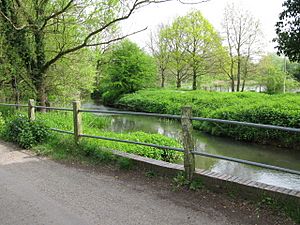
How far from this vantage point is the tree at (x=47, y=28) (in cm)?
1009

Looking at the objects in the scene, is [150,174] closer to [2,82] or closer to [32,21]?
[32,21]

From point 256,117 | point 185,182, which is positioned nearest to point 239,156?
point 256,117

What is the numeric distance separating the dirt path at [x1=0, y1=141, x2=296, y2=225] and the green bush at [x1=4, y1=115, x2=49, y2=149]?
1562mm

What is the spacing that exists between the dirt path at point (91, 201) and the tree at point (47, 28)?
6.10 meters

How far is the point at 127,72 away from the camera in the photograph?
30.9 metres

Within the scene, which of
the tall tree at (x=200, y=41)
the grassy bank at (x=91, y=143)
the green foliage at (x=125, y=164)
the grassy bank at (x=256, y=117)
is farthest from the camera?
the tall tree at (x=200, y=41)

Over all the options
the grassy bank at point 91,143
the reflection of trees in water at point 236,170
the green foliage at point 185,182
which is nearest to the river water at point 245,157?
the reflection of trees in water at point 236,170

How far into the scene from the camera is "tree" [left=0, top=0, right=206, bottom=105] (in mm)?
10086

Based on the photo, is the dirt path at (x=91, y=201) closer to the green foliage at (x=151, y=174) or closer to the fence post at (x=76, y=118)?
the green foliage at (x=151, y=174)

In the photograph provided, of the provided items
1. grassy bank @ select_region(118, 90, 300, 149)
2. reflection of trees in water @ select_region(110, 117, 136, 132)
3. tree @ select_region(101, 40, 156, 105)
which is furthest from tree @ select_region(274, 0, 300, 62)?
tree @ select_region(101, 40, 156, 105)

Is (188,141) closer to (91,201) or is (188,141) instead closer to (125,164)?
(125,164)

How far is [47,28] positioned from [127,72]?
19.6 meters

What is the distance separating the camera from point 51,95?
13.6 metres

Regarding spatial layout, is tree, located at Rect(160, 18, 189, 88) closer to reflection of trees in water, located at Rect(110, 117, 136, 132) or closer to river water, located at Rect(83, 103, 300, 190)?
reflection of trees in water, located at Rect(110, 117, 136, 132)
